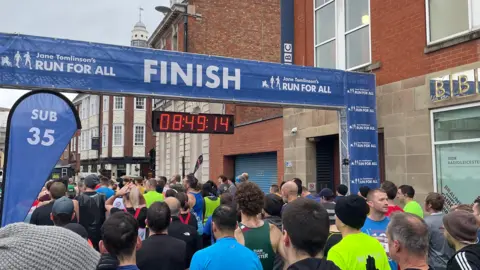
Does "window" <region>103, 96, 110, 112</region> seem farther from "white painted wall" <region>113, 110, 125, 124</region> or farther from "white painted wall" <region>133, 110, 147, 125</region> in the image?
"white painted wall" <region>133, 110, 147, 125</region>

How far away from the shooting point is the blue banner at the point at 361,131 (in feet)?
34.0

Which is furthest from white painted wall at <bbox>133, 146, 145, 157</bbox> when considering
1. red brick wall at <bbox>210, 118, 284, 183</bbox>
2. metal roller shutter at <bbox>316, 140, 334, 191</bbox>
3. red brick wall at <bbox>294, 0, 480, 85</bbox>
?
red brick wall at <bbox>294, 0, 480, 85</bbox>

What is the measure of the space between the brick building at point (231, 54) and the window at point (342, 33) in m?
4.18

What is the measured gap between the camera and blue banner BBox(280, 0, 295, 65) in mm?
14797

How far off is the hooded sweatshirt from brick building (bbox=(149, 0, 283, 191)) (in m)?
14.4

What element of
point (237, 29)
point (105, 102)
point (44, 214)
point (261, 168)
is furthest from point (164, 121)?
point (105, 102)

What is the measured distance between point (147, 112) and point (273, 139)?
112ft

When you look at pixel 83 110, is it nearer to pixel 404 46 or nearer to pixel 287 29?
pixel 287 29

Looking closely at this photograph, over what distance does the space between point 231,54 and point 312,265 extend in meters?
25.3

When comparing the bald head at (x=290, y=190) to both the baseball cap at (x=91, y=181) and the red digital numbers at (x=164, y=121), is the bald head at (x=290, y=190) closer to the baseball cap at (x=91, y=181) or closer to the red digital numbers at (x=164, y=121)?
the baseball cap at (x=91, y=181)

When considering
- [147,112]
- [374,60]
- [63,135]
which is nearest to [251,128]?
[374,60]

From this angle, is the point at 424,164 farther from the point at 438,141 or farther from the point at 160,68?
the point at 160,68

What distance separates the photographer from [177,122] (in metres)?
10.1

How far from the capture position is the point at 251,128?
63.2ft
